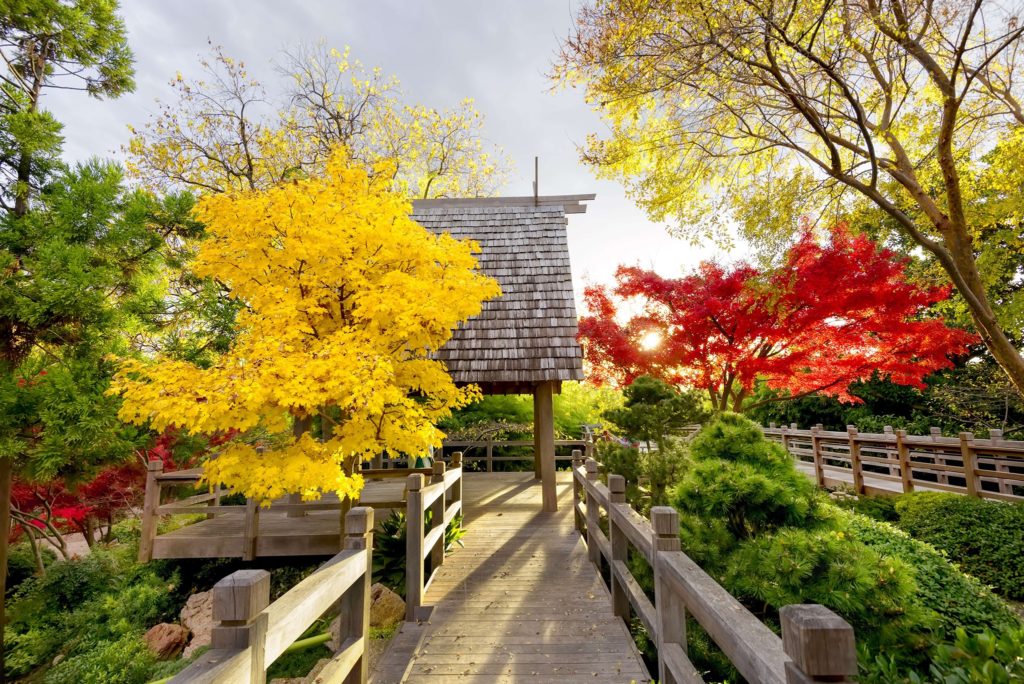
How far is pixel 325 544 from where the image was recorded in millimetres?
6492

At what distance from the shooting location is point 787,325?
7.70 m

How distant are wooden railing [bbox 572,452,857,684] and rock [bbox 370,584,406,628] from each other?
2.45m

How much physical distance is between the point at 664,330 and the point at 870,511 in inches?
201

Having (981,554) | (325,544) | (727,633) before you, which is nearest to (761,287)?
(981,554)

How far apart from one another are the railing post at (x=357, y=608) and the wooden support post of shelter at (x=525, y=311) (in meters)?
4.72

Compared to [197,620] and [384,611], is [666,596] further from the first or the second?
[197,620]

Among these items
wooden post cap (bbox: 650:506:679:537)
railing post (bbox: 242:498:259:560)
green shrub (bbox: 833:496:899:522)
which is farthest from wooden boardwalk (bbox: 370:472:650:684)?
green shrub (bbox: 833:496:899:522)

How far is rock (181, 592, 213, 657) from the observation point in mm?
6086

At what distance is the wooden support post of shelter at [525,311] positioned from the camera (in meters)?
7.82

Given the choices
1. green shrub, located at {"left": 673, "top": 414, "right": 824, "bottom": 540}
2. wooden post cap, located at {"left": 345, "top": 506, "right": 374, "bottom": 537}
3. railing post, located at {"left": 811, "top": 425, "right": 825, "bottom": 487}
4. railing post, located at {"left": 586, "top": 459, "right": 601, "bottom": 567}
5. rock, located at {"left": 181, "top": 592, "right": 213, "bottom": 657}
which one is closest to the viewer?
wooden post cap, located at {"left": 345, "top": 506, "right": 374, "bottom": 537}

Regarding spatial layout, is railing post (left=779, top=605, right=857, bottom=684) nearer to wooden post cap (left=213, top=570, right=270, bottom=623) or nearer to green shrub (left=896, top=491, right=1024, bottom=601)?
wooden post cap (left=213, top=570, right=270, bottom=623)

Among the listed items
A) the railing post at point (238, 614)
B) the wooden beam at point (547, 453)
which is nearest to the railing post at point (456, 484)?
the wooden beam at point (547, 453)

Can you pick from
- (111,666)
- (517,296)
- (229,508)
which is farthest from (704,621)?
(111,666)

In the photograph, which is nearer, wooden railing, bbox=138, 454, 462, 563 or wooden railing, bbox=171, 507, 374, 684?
wooden railing, bbox=171, 507, 374, 684
